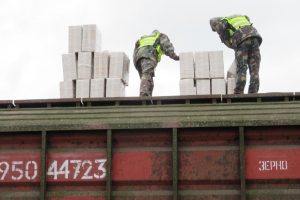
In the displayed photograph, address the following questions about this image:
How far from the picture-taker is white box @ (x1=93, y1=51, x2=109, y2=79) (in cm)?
1170

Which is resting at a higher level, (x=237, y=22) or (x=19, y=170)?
(x=237, y=22)

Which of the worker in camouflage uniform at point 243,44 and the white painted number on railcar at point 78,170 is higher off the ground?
the worker in camouflage uniform at point 243,44

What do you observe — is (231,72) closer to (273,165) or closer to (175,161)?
(273,165)

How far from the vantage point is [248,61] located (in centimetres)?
900

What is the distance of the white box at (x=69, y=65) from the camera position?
11902 mm

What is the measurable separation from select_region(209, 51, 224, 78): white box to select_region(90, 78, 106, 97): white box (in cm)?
238

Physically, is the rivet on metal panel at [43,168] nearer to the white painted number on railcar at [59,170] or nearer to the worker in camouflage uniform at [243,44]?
the white painted number on railcar at [59,170]

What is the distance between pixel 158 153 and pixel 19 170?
1.59 metres

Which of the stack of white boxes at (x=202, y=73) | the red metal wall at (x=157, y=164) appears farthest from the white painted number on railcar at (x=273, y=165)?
the stack of white boxes at (x=202, y=73)

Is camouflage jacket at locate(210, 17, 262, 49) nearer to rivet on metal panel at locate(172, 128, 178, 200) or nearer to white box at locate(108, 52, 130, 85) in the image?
white box at locate(108, 52, 130, 85)

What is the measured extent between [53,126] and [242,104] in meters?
2.18

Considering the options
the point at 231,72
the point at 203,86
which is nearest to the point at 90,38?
the point at 203,86

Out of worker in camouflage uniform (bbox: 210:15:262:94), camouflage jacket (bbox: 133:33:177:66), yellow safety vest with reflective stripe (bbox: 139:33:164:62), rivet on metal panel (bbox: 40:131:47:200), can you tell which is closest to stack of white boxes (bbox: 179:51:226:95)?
camouflage jacket (bbox: 133:33:177:66)

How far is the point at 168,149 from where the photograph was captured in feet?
19.2
